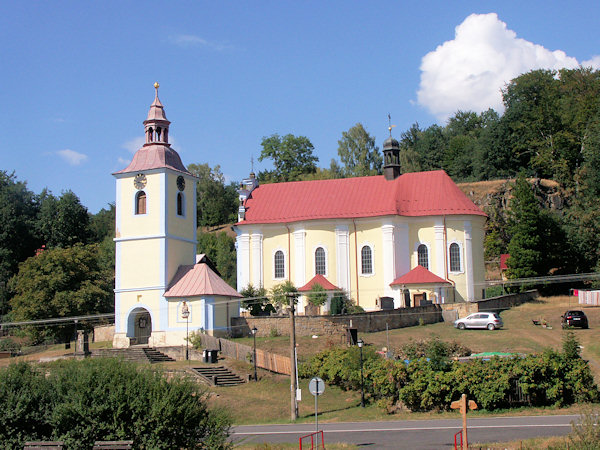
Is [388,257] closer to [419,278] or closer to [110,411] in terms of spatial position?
[419,278]

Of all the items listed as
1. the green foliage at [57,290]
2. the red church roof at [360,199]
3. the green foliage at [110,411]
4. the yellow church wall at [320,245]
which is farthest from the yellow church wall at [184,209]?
the green foliage at [110,411]

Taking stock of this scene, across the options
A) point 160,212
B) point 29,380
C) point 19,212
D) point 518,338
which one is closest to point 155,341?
point 160,212

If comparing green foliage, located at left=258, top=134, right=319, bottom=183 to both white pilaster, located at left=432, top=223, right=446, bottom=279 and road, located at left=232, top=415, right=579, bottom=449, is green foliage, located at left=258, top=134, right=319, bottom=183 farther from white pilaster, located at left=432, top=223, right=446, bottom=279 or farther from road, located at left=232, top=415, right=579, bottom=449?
road, located at left=232, top=415, right=579, bottom=449

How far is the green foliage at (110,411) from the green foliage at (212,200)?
3278 inches

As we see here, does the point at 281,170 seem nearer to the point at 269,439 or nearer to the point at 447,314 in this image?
the point at 447,314

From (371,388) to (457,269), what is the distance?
24027 millimetres

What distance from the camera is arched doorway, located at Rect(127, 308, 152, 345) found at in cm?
4525

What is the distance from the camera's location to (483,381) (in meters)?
27.6

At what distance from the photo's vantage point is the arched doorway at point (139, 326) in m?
45.2

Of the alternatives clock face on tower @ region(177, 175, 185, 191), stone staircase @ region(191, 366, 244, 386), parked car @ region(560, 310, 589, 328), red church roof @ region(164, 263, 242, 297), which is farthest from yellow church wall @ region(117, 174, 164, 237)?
parked car @ region(560, 310, 589, 328)

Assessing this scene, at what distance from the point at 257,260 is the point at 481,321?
2031 centimetres

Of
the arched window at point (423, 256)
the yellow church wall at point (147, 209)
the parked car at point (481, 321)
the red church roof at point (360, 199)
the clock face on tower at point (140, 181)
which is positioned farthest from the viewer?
the red church roof at point (360, 199)

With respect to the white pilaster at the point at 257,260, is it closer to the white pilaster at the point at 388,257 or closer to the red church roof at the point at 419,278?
the white pilaster at the point at 388,257

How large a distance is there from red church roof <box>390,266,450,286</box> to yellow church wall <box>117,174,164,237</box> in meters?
17.7
